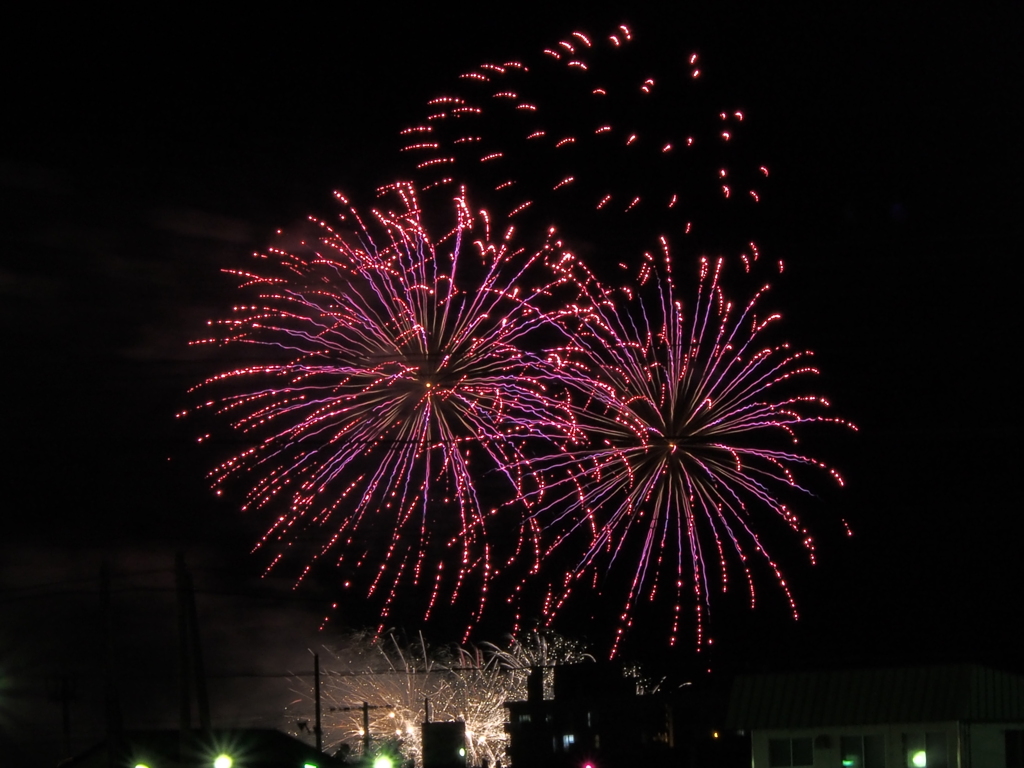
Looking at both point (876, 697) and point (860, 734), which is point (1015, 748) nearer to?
point (876, 697)

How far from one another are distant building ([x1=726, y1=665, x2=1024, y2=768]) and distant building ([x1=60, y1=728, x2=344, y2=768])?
448 inches

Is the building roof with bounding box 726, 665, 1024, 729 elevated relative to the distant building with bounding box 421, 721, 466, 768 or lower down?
elevated

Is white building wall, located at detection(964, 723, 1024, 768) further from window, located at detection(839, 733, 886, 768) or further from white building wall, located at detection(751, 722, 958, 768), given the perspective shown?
window, located at detection(839, 733, 886, 768)

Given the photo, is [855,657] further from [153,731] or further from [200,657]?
[153,731]

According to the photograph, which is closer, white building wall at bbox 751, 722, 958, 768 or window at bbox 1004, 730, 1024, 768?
white building wall at bbox 751, 722, 958, 768

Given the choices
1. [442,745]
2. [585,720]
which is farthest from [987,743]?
[585,720]

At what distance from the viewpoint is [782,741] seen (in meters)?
27.9

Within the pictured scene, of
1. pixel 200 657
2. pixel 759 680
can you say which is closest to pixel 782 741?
pixel 759 680

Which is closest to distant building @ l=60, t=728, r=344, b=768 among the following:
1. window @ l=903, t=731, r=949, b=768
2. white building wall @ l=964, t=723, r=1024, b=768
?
window @ l=903, t=731, r=949, b=768

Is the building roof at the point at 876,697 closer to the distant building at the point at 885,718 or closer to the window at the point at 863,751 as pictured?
the distant building at the point at 885,718

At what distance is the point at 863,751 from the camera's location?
27125 mm

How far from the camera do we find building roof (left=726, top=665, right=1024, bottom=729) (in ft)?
85.5

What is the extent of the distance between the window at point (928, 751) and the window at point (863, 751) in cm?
62

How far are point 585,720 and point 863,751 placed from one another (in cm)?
3002
